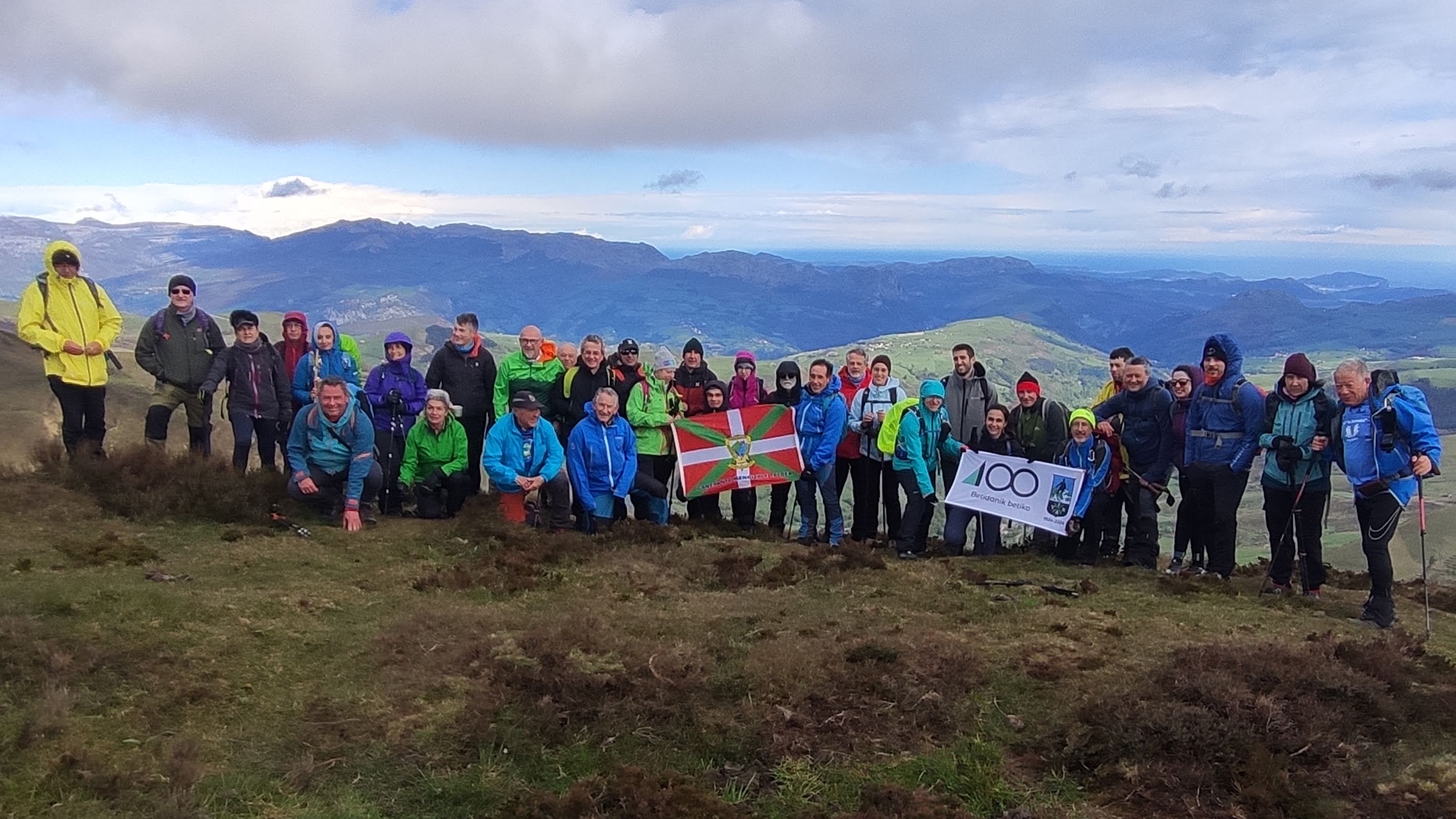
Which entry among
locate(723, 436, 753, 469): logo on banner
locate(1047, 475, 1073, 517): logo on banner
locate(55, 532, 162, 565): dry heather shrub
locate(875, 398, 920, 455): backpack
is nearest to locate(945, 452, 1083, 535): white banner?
locate(1047, 475, 1073, 517): logo on banner

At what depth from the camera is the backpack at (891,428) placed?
15672mm

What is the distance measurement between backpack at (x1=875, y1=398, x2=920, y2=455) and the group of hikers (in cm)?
4

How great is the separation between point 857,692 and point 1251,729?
3361 millimetres

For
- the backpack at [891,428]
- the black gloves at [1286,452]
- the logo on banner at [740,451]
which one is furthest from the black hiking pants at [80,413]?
the black gloves at [1286,452]

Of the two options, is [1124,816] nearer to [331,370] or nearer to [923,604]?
[923,604]

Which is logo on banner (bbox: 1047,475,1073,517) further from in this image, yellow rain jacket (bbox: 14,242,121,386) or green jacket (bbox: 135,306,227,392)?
yellow rain jacket (bbox: 14,242,121,386)

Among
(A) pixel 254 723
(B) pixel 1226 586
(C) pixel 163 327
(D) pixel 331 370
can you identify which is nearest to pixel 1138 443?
(B) pixel 1226 586

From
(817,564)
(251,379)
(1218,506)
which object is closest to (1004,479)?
(1218,506)

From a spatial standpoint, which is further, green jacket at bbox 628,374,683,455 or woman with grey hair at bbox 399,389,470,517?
green jacket at bbox 628,374,683,455

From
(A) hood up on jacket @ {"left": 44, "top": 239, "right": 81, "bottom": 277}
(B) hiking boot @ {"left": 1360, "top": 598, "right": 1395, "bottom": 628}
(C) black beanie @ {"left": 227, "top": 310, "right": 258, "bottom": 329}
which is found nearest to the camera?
(B) hiking boot @ {"left": 1360, "top": 598, "right": 1395, "bottom": 628}

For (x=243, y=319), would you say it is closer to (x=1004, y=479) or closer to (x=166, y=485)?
(x=166, y=485)

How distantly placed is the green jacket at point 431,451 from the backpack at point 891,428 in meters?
7.56

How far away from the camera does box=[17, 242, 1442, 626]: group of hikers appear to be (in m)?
13.5

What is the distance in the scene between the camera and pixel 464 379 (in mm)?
16703
